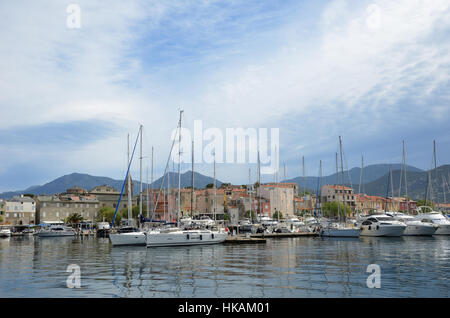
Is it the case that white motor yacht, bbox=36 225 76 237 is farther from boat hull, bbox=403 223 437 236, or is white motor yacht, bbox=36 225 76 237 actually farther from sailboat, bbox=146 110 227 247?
boat hull, bbox=403 223 437 236

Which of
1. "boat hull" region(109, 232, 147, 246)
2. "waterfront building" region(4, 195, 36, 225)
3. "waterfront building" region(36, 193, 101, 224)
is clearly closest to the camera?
"boat hull" region(109, 232, 147, 246)

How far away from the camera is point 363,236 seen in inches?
2741

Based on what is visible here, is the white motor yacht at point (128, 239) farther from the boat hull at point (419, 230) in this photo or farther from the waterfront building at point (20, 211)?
the waterfront building at point (20, 211)

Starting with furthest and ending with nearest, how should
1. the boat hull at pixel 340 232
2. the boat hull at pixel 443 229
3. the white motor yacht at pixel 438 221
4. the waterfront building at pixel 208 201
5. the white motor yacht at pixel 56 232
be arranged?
the waterfront building at pixel 208 201 → the white motor yacht at pixel 56 232 → the white motor yacht at pixel 438 221 → the boat hull at pixel 443 229 → the boat hull at pixel 340 232

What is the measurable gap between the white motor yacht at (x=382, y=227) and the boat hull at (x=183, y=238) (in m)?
28.2

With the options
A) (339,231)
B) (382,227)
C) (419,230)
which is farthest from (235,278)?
(419,230)

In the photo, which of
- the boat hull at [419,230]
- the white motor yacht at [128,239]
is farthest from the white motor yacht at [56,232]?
the boat hull at [419,230]

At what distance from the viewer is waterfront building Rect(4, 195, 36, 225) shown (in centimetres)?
13350

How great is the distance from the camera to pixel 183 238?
5072cm

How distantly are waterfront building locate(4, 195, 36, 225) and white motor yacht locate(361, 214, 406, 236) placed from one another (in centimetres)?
11688

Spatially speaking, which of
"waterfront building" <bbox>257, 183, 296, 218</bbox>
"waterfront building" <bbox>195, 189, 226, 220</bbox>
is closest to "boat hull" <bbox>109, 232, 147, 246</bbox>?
"waterfront building" <bbox>195, 189, 226, 220</bbox>

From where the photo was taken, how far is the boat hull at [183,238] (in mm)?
49125
